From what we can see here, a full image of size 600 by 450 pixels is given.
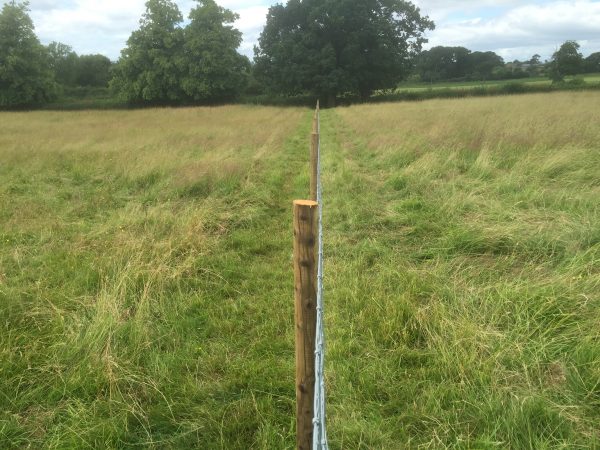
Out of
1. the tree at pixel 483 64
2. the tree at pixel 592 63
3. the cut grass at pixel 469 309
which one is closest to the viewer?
the cut grass at pixel 469 309

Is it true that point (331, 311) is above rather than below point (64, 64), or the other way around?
below

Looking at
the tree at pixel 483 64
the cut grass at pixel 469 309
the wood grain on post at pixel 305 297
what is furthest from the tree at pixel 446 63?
the wood grain on post at pixel 305 297

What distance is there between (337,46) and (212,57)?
36.9 feet

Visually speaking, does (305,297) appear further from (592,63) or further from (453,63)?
(453,63)

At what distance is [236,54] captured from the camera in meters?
41.3

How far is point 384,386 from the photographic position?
9.26 feet

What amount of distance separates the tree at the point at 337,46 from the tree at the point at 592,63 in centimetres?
3370

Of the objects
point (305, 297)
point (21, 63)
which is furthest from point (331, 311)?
point (21, 63)

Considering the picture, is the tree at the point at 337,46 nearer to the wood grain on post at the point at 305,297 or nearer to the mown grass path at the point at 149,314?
the mown grass path at the point at 149,314

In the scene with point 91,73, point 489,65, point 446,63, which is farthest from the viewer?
point 446,63

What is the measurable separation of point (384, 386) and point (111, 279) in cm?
281

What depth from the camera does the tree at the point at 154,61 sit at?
130 ft

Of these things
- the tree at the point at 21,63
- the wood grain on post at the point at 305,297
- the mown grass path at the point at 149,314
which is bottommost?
the mown grass path at the point at 149,314

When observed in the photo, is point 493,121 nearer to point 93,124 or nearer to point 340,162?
point 340,162
